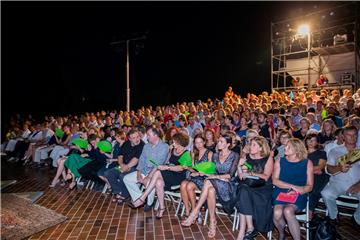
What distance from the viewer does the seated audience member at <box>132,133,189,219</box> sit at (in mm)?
5066

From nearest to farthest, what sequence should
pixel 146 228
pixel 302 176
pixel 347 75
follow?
pixel 302 176 → pixel 146 228 → pixel 347 75

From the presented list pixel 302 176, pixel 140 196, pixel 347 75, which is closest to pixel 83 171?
pixel 140 196

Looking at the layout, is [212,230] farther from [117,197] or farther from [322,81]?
[322,81]

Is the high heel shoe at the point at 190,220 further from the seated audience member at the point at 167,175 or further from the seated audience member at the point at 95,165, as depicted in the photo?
the seated audience member at the point at 95,165

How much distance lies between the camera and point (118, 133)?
7.30 meters

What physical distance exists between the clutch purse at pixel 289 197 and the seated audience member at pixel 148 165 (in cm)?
221

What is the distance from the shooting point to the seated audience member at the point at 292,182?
369 cm

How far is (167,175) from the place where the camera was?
5188 millimetres

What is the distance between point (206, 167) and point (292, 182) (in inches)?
48.9

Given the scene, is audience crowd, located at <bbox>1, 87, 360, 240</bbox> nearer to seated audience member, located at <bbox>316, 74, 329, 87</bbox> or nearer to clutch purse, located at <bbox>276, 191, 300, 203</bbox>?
clutch purse, located at <bbox>276, 191, 300, 203</bbox>

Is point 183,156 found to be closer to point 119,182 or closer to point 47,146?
point 119,182

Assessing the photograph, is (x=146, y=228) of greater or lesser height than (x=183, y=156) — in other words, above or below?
below

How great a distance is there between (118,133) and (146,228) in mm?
3174

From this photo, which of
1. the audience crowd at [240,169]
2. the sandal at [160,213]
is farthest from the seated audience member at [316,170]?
the sandal at [160,213]
